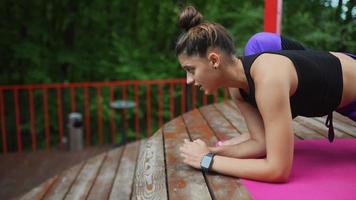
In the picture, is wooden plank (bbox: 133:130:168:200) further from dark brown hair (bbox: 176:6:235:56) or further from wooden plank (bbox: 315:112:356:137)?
wooden plank (bbox: 315:112:356:137)

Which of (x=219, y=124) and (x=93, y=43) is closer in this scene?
(x=219, y=124)

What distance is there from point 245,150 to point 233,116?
46.7 inches

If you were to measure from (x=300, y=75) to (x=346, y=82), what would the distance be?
0.21 metres

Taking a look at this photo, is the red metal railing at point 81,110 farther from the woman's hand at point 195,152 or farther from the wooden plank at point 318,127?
the woman's hand at point 195,152

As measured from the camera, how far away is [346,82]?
1386 millimetres

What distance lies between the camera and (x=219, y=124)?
244cm

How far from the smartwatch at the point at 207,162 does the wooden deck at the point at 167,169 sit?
1.3 inches

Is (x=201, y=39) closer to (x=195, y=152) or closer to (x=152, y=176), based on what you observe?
(x=195, y=152)

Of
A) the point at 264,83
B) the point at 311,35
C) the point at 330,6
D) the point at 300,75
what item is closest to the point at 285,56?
the point at 300,75

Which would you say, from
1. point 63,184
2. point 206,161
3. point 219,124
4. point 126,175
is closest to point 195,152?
point 206,161

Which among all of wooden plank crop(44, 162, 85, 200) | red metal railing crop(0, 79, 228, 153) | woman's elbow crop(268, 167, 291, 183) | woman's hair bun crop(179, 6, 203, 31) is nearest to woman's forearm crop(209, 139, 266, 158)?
woman's elbow crop(268, 167, 291, 183)

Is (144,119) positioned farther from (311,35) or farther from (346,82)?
(346,82)

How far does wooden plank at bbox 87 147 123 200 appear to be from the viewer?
100 inches

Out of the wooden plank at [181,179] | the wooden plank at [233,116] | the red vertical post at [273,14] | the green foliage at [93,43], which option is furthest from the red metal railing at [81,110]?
the wooden plank at [181,179]
